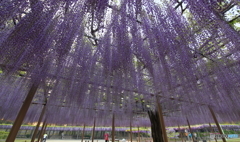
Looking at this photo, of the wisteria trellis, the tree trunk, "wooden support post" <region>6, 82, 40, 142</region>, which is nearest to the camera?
the wisteria trellis

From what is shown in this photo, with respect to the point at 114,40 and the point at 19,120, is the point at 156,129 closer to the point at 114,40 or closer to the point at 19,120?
the point at 114,40

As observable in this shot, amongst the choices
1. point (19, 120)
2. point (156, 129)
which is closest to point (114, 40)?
point (19, 120)

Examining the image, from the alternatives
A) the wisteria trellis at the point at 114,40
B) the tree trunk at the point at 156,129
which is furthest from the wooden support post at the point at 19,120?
the tree trunk at the point at 156,129

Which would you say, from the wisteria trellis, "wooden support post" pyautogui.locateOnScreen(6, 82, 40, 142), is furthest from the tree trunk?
"wooden support post" pyautogui.locateOnScreen(6, 82, 40, 142)

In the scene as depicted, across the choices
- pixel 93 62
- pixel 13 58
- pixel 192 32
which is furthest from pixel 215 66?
pixel 13 58

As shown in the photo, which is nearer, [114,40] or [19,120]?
[114,40]

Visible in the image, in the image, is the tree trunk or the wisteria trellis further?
the tree trunk

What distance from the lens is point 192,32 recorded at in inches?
120

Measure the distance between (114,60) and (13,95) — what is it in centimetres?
756

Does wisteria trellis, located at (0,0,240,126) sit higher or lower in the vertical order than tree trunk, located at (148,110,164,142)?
higher

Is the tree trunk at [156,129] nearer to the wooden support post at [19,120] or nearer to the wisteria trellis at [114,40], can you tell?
the wisteria trellis at [114,40]

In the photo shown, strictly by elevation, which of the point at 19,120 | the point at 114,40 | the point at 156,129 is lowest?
the point at 156,129

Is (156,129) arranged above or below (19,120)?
below

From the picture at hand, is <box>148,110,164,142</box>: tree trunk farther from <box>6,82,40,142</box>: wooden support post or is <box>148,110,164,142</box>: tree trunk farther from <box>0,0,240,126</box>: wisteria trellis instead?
<box>6,82,40,142</box>: wooden support post
